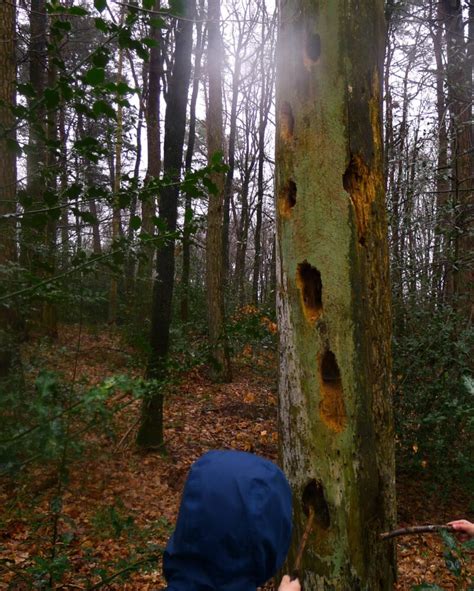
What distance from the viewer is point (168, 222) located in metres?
6.02

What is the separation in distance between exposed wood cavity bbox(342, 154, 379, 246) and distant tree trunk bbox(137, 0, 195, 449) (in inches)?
149

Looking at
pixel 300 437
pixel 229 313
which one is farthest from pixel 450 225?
pixel 229 313

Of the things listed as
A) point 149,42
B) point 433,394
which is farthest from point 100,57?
point 433,394

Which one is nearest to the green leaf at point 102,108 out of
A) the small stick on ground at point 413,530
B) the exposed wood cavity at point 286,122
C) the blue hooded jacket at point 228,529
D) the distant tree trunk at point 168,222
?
the exposed wood cavity at point 286,122

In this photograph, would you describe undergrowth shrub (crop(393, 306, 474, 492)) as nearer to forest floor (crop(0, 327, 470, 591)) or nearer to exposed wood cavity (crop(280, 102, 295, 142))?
forest floor (crop(0, 327, 470, 591))

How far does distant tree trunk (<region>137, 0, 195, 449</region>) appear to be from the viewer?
19.8 feet

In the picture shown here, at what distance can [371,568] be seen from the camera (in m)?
2.28

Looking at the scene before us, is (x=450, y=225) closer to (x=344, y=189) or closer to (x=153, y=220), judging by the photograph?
(x=344, y=189)

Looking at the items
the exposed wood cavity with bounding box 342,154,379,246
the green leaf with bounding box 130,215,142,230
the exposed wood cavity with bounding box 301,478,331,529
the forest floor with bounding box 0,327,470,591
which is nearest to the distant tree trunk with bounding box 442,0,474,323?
the forest floor with bounding box 0,327,470,591

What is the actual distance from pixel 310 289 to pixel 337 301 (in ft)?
0.57

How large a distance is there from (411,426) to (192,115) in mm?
15009

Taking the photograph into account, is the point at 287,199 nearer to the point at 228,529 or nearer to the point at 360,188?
the point at 360,188

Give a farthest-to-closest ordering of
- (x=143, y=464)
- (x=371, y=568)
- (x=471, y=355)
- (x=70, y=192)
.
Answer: (x=143, y=464) < (x=471, y=355) < (x=70, y=192) < (x=371, y=568)

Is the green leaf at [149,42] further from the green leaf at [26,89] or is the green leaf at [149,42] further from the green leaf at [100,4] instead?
the green leaf at [26,89]
